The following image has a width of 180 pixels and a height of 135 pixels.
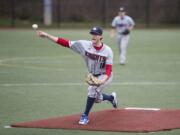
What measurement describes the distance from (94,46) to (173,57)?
1439 cm

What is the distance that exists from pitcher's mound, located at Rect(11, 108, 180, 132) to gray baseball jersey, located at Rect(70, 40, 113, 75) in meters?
0.94

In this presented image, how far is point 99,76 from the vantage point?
37.8 ft

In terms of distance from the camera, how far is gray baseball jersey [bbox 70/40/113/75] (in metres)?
11.4

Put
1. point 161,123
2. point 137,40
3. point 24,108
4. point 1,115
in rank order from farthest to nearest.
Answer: point 137,40 → point 24,108 → point 1,115 → point 161,123

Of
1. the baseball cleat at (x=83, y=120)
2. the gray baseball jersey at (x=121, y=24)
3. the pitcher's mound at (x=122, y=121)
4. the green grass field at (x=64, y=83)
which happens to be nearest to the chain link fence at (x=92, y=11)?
the green grass field at (x=64, y=83)

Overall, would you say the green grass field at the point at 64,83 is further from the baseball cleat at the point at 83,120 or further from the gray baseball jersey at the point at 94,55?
the gray baseball jersey at the point at 94,55

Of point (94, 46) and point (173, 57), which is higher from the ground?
point (94, 46)

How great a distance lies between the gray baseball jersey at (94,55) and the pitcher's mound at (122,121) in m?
0.94

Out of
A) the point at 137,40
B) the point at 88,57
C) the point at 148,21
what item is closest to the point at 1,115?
the point at 88,57

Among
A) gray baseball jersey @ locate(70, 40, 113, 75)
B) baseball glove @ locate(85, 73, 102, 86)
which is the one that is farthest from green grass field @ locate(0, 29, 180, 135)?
gray baseball jersey @ locate(70, 40, 113, 75)

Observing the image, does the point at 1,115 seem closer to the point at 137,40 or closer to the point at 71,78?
the point at 71,78

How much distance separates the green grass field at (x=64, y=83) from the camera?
12.7 m

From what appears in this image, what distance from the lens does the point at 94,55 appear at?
37.4 ft

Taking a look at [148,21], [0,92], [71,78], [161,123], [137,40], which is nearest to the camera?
[161,123]
